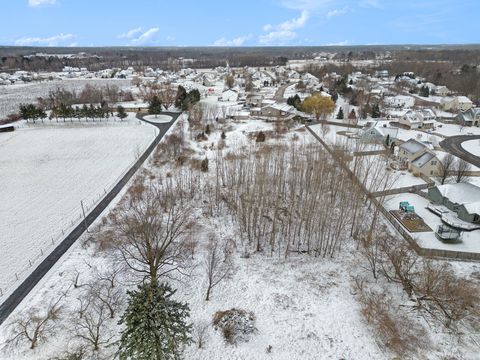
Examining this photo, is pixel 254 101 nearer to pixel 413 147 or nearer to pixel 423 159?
pixel 413 147

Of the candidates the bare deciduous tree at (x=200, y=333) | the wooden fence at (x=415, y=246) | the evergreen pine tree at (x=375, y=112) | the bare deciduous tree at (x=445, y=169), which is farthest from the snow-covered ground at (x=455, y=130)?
the bare deciduous tree at (x=200, y=333)

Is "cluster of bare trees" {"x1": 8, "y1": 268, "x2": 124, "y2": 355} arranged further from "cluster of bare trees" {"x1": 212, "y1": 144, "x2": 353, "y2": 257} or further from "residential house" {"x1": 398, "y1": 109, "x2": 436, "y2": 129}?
"residential house" {"x1": 398, "y1": 109, "x2": 436, "y2": 129}

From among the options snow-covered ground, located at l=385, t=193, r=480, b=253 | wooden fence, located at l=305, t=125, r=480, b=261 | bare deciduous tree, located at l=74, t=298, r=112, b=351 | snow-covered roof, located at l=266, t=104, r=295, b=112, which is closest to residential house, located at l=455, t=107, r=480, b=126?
snow-covered roof, located at l=266, t=104, r=295, b=112

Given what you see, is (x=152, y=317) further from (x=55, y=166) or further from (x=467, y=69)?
(x=467, y=69)

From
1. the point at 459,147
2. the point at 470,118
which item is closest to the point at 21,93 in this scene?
the point at 459,147

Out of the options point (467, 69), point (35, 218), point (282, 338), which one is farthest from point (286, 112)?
point (467, 69)

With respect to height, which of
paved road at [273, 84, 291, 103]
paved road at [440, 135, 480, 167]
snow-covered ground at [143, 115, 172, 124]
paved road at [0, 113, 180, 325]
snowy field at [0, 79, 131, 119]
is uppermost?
snowy field at [0, 79, 131, 119]

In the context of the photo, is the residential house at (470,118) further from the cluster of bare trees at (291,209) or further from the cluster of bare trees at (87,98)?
the cluster of bare trees at (87,98)
